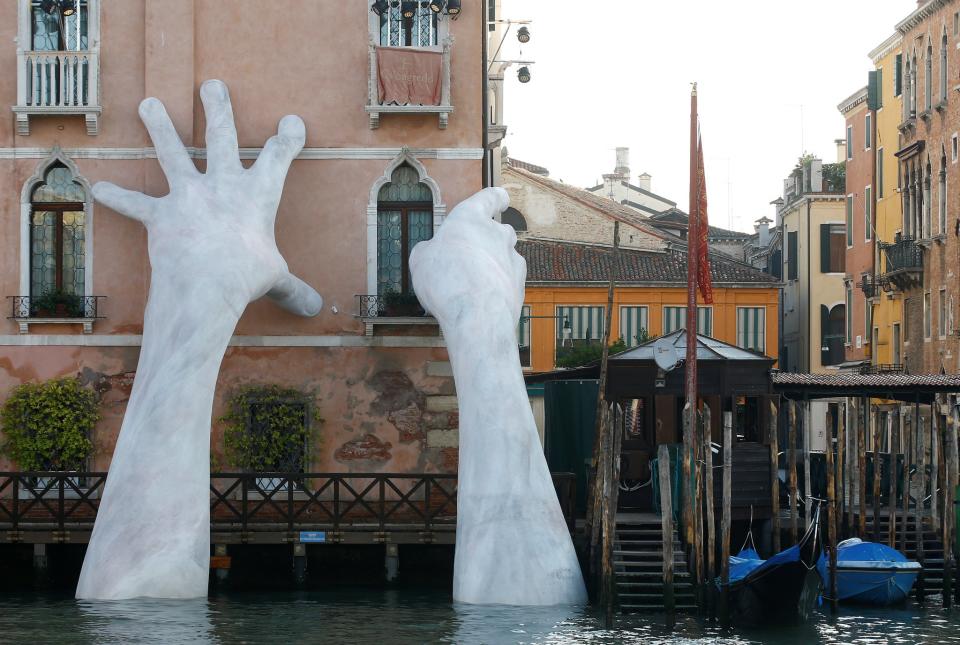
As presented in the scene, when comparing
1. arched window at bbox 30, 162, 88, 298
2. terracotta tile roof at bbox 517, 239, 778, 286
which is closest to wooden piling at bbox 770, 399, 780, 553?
arched window at bbox 30, 162, 88, 298

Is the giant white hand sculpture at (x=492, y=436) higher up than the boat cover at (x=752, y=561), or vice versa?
the giant white hand sculpture at (x=492, y=436)

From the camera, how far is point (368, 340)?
28.7m

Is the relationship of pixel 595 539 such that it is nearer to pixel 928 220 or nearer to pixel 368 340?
pixel 368 340

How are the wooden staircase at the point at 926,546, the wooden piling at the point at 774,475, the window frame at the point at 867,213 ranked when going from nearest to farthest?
the wooden piling at the point at 774,475, the wooden staircase at the point at 926,546, the window frame at the point at 867,213

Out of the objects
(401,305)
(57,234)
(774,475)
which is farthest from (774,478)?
(57,234)

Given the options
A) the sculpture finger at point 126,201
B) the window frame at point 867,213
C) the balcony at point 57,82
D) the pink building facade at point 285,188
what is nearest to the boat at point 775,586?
the pink building facade at point 285,188

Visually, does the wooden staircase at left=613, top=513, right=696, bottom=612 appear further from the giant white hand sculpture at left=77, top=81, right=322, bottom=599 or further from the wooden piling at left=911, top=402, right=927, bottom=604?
the giant white hand sculpture at left=77, top=81, right=322, bottom=599

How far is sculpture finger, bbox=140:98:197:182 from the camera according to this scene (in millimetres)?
27094

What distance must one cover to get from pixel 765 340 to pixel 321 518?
105 feet

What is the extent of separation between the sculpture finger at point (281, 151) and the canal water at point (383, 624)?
630cm

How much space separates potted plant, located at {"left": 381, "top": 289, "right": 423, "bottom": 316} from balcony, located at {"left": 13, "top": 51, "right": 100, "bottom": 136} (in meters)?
5.24

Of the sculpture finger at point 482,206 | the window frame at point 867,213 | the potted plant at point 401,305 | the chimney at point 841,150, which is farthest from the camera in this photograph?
the chimney at point 841,150

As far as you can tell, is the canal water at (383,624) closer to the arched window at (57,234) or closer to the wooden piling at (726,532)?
the wooden piling at (726,532)

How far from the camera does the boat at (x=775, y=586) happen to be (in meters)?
23.7
